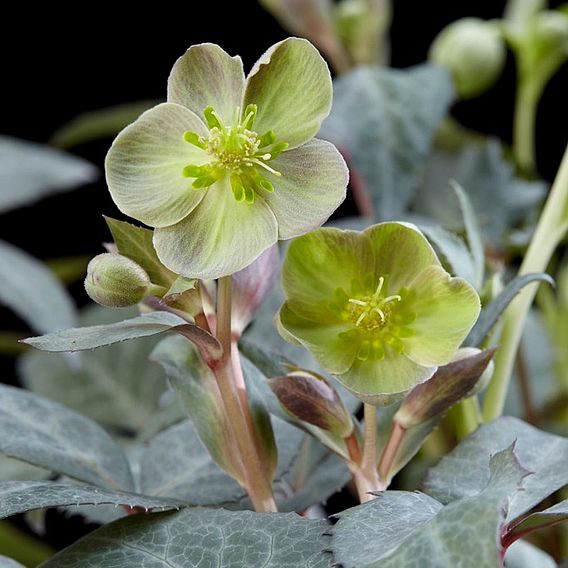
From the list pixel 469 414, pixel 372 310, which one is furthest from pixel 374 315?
pixel 469 414

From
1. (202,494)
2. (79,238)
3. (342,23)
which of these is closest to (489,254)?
(342,23)

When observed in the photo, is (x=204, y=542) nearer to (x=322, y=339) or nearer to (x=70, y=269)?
(x=322, y=339)

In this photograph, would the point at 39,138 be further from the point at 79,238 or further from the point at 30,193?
the point at 30,193

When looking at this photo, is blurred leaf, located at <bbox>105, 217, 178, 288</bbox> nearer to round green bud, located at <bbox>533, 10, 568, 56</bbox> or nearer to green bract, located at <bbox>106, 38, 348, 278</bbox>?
green bract, located at <bbox>106, 38, 348, 278</bbox>

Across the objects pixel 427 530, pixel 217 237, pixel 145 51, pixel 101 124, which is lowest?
pixel 427 530

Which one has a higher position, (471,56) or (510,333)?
(471,56)

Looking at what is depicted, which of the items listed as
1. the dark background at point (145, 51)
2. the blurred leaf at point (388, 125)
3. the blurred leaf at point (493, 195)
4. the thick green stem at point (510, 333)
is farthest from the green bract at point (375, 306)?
the dark background at point (145, 51)
